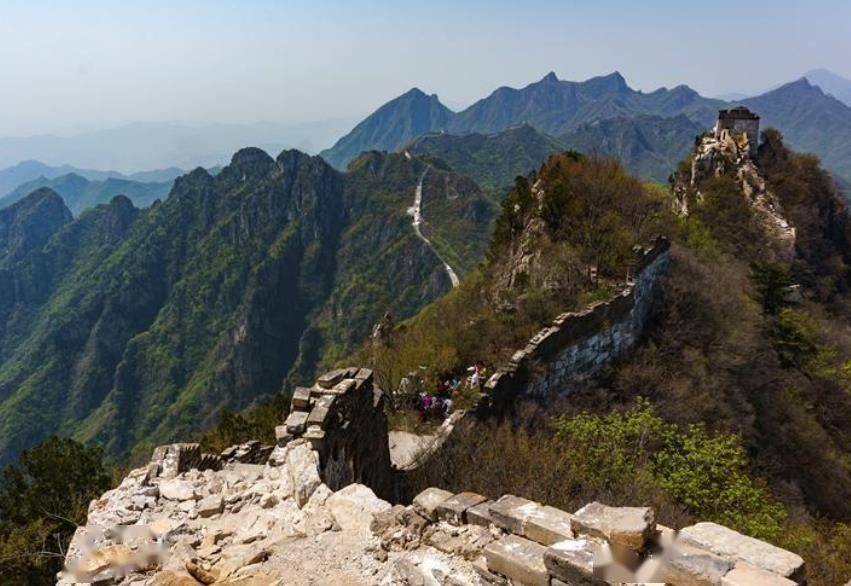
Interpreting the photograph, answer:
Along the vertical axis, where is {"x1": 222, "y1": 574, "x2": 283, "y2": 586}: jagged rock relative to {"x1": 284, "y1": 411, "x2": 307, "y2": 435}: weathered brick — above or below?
below

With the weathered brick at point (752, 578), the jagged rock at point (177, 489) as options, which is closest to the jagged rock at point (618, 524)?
the weathered brick at point (752, 578)

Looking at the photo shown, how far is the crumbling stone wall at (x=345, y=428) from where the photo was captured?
9508mm

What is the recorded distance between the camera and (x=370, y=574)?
620 centimetres

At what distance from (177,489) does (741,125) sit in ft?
161

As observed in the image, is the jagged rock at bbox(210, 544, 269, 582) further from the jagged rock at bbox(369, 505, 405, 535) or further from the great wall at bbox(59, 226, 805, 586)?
the jagged rock at bbox(369, 505, 405, 535)

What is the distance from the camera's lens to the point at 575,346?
18.7 meters

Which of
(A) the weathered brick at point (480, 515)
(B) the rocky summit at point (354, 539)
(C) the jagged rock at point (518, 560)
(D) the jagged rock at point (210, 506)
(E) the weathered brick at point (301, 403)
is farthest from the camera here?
(E) the weathered brick at point (301, 403)

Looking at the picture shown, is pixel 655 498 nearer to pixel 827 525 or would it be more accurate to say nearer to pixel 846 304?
pixel 827 525

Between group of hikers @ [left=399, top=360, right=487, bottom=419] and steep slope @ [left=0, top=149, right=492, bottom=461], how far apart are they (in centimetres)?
8437

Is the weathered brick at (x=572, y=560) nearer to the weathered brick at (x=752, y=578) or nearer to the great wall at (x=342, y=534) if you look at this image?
the great wall at (x=342, y=534)

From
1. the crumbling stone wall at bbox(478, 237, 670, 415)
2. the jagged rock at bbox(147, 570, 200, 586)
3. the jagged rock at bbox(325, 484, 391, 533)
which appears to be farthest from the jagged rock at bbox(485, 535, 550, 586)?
the crumbling stone wall at bbox(478, 237, 670, 415)

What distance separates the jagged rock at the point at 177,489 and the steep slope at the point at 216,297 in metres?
94.4

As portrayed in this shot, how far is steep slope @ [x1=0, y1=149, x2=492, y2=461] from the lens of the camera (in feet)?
375

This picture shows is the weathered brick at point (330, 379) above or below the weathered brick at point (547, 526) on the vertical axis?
below
